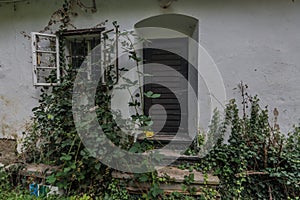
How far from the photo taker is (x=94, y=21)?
10.3 feet

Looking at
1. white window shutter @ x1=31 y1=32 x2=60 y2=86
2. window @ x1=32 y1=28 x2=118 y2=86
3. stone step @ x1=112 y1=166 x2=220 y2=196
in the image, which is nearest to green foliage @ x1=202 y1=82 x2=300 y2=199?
stone step @ x1=112 y1=166 x2=220 y2=196

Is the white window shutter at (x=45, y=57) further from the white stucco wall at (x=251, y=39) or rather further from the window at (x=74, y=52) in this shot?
the white stucco wall at (x=251, y=39)

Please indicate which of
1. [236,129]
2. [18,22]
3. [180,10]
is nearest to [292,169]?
[236,129]

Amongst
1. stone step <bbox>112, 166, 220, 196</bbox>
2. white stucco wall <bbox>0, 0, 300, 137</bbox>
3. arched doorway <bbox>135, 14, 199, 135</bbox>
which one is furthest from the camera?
arched doorway <bbox>135, 14, 199, 135</bbox>

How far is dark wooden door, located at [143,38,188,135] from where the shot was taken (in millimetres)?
3441

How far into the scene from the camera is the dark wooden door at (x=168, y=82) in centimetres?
344

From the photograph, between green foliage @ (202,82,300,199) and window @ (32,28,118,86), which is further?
window @ (32,28,118,86)

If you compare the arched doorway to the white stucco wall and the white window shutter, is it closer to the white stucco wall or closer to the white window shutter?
the white stucco wall

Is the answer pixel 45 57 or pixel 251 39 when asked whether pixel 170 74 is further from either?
pixel 45 57

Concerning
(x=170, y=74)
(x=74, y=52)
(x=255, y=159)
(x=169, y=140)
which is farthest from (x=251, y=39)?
(x=74, y=52)

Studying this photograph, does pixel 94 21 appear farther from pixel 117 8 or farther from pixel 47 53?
pixel 47 53

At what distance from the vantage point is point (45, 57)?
3.30m

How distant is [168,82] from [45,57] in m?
1.98

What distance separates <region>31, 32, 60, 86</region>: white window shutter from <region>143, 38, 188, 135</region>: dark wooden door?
1.39 meters
